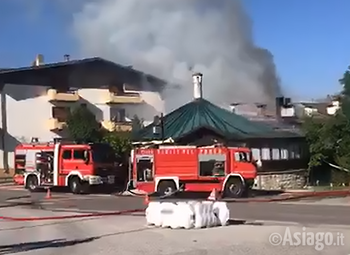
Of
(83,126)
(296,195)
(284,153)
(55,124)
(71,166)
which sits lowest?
(296,195)

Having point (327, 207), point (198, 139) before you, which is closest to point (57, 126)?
point (198, 139)

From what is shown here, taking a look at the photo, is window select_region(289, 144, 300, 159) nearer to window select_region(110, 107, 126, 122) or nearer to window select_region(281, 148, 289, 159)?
window select_region(281, 148, 289, 159)

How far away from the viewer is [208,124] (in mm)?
36812

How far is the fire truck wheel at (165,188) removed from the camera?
2861 cm

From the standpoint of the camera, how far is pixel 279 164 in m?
37.2

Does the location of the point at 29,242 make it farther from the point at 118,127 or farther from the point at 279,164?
the point at 118,127

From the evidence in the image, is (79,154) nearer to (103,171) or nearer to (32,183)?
(103,171)

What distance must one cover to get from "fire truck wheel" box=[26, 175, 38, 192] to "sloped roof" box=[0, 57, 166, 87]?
53.6 feet

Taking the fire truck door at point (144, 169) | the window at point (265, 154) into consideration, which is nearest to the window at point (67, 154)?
the fire truck door at point (144, 169)

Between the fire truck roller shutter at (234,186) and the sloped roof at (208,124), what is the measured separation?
25.2 feet

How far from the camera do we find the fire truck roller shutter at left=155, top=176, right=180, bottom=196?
28.6 m

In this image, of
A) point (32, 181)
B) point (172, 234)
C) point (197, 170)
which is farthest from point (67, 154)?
point (172, 234)

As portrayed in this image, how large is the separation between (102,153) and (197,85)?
10.5 meters

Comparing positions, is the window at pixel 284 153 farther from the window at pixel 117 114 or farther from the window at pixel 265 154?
the window at pixel 117 114
